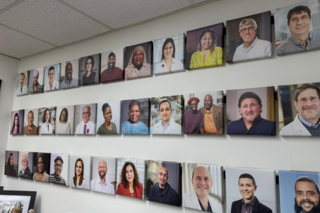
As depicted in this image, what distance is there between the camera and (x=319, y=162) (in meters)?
0.85

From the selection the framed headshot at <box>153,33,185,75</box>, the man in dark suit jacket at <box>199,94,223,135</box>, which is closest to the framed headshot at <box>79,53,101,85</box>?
the framed headshot at <box>153,33,185,75</box>

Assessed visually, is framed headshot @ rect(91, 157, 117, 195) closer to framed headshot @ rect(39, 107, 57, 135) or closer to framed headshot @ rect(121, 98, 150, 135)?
framed headshot @ rect(121, 98, 150, 135)

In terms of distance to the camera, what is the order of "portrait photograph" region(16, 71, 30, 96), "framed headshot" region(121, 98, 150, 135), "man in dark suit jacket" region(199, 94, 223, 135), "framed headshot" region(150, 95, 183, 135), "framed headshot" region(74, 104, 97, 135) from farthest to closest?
"portrait photograph" region(16, 71, 30, 96) < "framed headshot" region(74, 104, 97, 135) < "framed headshot" region(121, 98, 150, 135) < "framed headshot" region(150, 95, 183, 135) < "man in dark suit jacket" region(199, 94, 223, 135)

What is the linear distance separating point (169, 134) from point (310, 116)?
610 millimetres

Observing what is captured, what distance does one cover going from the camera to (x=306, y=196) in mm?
841

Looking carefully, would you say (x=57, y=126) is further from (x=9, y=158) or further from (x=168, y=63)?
(x=168, y=63)

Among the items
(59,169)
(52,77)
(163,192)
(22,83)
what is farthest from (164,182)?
(22,83)

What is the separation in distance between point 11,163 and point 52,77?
78 cm

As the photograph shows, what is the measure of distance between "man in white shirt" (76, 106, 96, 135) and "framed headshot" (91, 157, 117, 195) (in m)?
0.18

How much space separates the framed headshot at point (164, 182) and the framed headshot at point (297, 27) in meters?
0.70

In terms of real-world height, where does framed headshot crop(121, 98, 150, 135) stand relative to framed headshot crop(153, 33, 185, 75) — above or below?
below

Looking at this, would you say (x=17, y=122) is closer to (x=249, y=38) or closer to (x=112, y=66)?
(x=112, y=66)

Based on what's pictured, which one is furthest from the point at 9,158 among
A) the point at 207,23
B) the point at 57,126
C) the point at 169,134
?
the point at 207,23

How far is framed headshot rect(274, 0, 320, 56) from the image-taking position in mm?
891
